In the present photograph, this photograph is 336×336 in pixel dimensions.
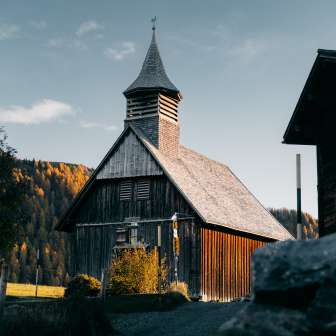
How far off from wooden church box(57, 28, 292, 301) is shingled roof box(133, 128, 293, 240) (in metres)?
0.07

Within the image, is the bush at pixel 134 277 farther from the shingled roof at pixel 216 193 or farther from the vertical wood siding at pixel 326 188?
the vertical wood siding at pixel 326 188

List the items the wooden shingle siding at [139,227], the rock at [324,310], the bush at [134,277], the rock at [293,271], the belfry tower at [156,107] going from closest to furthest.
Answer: the rock at [324,310], the rock at [293,271], the bush at [134,277], the wooden shingle siding at [139,227], the belfry tower at [156,107]

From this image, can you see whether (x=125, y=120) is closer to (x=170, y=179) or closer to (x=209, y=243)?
(x=170, y=179)

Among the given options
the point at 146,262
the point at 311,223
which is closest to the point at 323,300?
the point at 146,262

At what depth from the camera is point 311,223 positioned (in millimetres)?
99375

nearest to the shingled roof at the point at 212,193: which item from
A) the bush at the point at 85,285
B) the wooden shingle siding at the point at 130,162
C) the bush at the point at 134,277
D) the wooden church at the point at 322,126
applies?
the wooden shingle siding at the point at 130,162

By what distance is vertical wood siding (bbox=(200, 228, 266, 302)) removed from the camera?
100 ft

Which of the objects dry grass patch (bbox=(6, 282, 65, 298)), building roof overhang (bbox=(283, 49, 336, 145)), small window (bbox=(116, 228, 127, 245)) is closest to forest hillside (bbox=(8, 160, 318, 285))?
dry grass patch (bbox=(6, 282, 65, 298))

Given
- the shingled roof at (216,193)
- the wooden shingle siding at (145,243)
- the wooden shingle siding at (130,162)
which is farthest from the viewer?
the wooden shingle siding at (130,162)

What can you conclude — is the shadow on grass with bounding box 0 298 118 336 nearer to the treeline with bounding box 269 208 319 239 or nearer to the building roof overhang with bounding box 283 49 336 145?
the building roof overhang with bounding box 283 49 336 145

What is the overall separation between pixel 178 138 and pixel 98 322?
20.7 meters

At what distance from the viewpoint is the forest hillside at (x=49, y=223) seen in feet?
294

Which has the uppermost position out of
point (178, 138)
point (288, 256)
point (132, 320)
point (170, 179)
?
point (178, 138)

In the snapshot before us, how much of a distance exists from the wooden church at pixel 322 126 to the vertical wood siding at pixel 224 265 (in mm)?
13210
